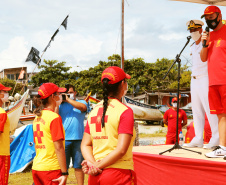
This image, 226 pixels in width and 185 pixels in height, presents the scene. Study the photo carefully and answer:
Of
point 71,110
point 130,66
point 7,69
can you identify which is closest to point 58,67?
point 130,66

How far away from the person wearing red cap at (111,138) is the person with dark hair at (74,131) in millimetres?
2488

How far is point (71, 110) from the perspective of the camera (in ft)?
16.9

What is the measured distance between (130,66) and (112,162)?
3843 cm

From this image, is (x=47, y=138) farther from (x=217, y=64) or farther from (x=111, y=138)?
(x=217, y=64)

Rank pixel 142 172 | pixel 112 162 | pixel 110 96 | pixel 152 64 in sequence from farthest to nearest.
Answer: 1. pixel 152 64
2. pixel 142 172
3. pixel 110 96
4. pixel 112 162

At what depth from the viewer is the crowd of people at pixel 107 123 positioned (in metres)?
2.29

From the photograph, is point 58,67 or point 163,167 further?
point 58,67

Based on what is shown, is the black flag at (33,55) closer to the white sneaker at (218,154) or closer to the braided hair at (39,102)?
the braided hair at (39,102)

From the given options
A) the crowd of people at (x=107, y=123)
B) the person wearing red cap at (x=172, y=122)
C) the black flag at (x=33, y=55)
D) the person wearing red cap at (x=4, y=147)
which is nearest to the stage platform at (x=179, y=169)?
the crowd of people at (x=107, y=123)

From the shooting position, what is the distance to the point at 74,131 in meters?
5.04

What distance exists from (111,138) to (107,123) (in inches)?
4.8

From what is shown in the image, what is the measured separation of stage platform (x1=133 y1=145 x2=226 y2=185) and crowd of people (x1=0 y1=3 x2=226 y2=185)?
0.20m

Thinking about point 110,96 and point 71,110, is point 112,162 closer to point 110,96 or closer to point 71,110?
point 110,96

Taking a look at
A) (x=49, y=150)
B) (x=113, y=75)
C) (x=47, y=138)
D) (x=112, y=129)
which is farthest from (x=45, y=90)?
(x=112, y=129)
